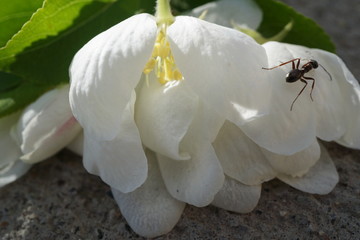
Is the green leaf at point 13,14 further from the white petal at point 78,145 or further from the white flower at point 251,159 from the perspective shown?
the white flower at point 251,159

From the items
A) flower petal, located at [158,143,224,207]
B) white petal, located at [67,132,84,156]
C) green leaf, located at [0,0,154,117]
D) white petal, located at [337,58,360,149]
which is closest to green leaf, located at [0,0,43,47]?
green leaf, located at [0,0,154,117]

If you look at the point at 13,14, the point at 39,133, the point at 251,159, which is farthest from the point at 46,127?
the point at 251,159

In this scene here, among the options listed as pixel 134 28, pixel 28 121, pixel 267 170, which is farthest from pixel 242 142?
pixel 28 121

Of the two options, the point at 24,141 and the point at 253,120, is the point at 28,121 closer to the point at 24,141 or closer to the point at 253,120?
the point at 24,141

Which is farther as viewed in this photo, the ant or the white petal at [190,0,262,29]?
the white petal at [190,0,262,29]

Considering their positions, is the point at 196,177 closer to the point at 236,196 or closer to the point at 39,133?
the point at 236,196

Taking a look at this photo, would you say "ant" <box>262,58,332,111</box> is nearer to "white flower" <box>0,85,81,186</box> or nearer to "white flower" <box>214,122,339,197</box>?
"white flower" <box>214,122,339,197</box>
